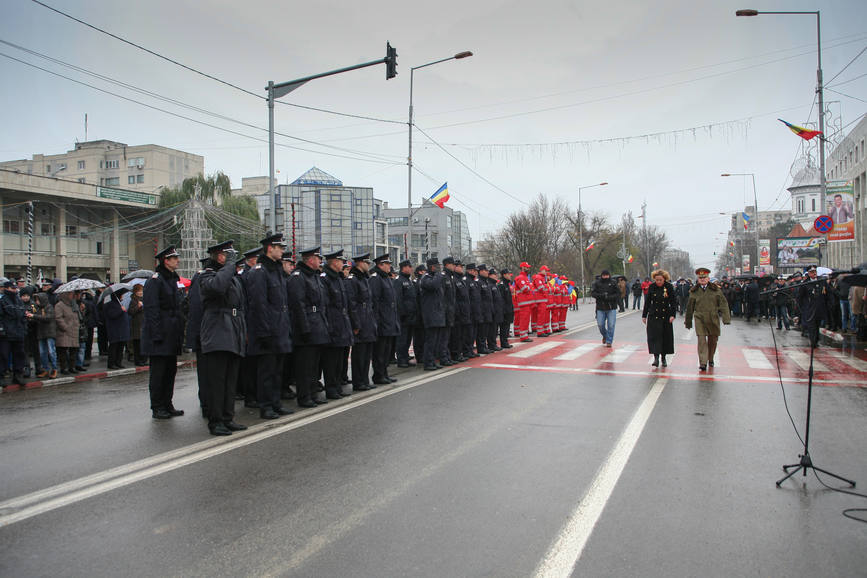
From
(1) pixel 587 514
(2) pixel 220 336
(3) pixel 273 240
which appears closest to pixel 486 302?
(3) pixel 273 240

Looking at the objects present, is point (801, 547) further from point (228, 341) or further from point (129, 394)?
point (129, 394)

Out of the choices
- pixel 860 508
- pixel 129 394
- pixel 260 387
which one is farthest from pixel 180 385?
pixel 860 508

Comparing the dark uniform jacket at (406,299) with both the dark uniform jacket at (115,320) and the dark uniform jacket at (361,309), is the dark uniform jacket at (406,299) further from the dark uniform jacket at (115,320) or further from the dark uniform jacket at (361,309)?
the dark uniform jacket at (115,320)

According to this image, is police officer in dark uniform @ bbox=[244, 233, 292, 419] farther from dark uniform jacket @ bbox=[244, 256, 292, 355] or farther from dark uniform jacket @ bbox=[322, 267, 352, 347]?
dark uniform jacket @ bbox=[322, 267, 352, 347]

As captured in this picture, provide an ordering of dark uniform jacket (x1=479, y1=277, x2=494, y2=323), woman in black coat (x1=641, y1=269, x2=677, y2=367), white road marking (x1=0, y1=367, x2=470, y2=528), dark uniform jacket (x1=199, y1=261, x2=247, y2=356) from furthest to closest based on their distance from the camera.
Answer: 1. dark uniform jacket (x1=479, y1=277, x2=494, y2=323)
2. woman in black coat (x1=641, y1=269, x2=677, y2=367)
3. dark uniform jacket (x1=199, y1=261, x2=247, y2=356)
4. white road marking (x1=0, y1=367, x2=470, y2=528)

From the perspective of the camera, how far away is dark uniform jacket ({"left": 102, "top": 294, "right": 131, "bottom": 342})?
41.1 ft

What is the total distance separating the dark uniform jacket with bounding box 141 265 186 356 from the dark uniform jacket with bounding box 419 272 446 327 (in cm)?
481

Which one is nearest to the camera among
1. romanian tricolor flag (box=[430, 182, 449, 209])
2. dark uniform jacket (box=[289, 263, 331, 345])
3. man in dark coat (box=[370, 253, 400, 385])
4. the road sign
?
dark uniform jacket (box=[289, 263, 331, 345])

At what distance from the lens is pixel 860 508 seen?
4410 mm

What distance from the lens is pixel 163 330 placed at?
7.42 m

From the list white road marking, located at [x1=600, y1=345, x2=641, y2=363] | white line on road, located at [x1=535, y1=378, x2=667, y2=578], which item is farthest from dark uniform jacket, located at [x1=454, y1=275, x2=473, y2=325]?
white line on road, located at [x1=535, y1=378, x2=667, y2=578]

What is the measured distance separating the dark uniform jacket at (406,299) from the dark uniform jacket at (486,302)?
2.37 metres

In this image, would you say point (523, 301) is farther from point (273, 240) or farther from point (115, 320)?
point (273, 240)

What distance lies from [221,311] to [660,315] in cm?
863
